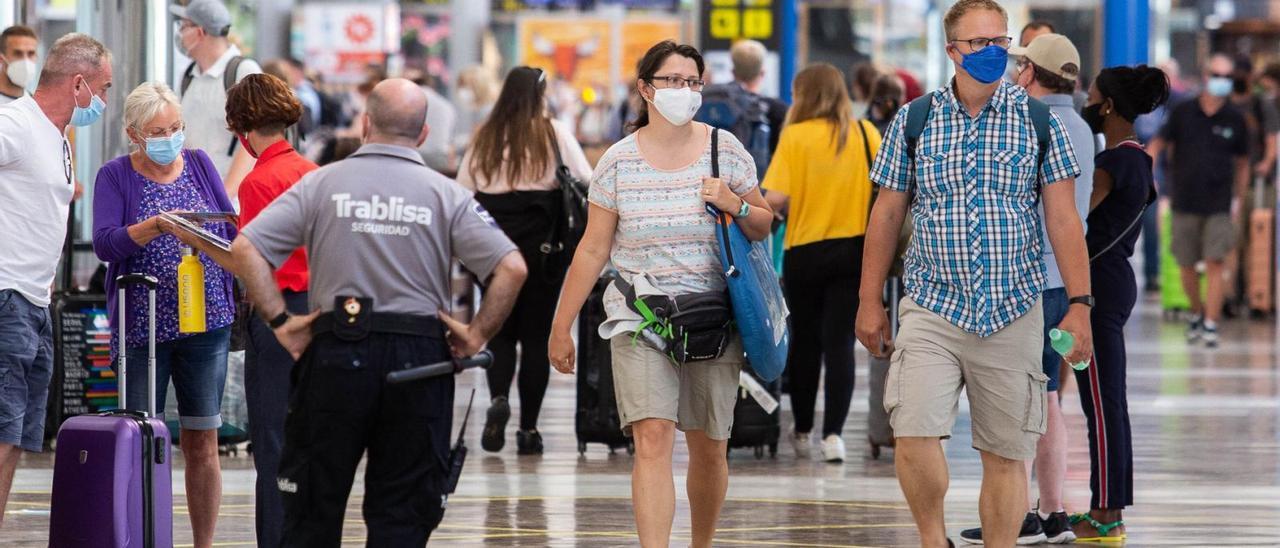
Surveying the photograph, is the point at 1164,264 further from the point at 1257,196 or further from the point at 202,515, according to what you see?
the point at 202,515

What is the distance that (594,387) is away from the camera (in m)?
9.91

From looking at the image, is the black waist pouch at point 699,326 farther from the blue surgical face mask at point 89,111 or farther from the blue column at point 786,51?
the blue column at point 786,51

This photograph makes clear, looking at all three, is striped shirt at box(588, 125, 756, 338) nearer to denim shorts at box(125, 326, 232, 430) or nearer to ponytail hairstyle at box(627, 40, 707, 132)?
ponytail hairstyle at box(627, 40, 707, 132)

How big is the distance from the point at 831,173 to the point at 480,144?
1.74 m

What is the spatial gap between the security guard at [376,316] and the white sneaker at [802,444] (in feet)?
15.7

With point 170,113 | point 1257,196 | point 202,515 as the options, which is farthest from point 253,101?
point 1257,196

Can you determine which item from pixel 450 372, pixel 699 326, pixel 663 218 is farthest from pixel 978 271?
pixel 450 372

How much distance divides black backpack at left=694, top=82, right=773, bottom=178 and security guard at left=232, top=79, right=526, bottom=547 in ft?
17.8

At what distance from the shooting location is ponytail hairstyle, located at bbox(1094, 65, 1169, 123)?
763cm

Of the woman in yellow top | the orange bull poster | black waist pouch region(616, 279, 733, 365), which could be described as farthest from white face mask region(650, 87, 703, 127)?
the orange bull poster

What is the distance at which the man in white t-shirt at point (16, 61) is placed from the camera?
9.64 m

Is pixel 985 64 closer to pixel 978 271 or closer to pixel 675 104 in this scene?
pixel 978 271

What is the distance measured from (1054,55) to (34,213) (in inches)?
144

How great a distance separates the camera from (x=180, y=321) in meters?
6.49
